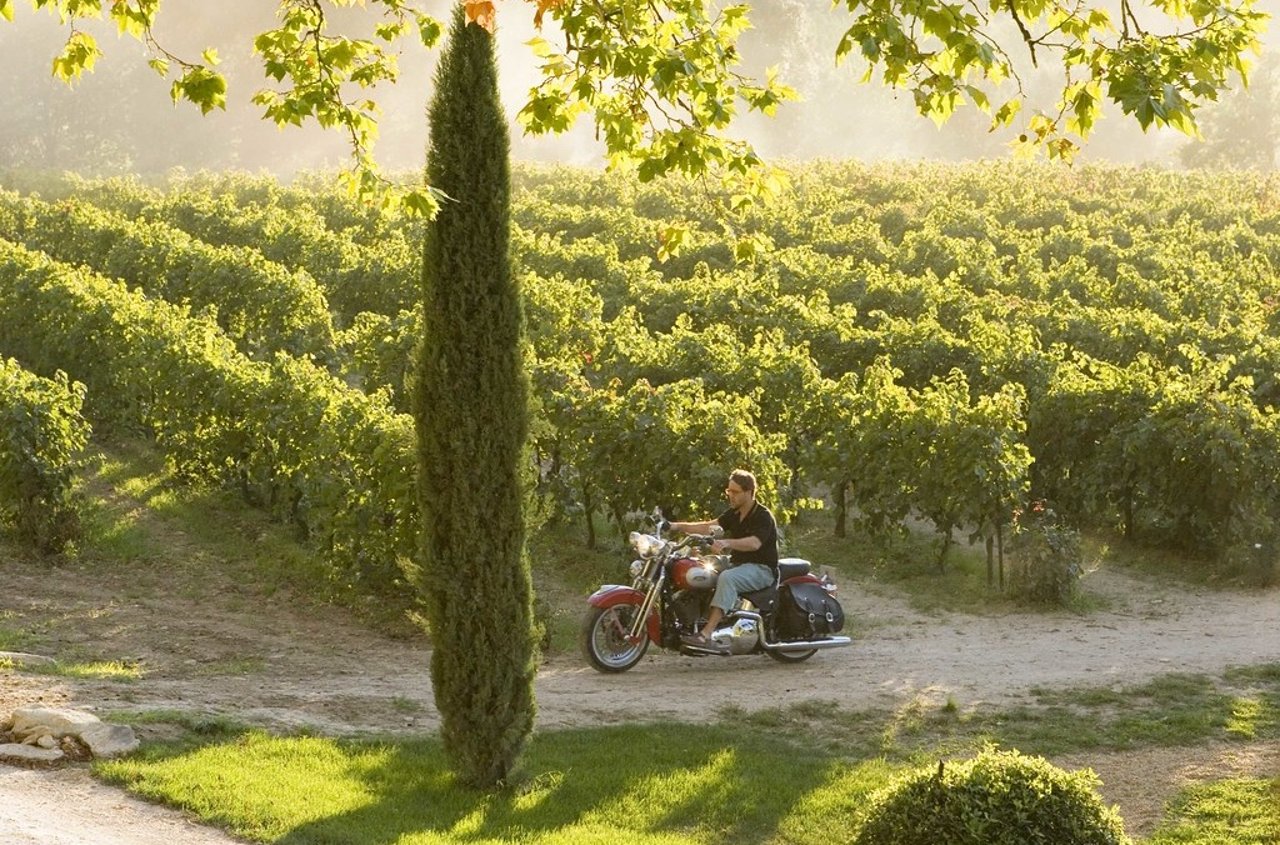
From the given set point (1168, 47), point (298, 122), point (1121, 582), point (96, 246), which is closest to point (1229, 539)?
point (1121, 582)

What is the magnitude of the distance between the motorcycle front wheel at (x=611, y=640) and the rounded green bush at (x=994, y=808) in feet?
15.4

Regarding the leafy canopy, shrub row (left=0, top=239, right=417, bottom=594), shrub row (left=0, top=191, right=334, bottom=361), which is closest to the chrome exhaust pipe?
shrub row (left=0, top=239, right=417, bottom=594)

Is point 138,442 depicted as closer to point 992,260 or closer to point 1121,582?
point 1121,582

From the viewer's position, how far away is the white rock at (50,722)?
817cm

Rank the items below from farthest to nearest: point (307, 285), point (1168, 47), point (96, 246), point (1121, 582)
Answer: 1. point (96, 246)
2. point (307, 285)
3. point (1121, 582)
4. point (1168, 47)

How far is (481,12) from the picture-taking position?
7324 mm

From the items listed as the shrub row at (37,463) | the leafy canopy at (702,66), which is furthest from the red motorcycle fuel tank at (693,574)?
the shrub row at (37,463)

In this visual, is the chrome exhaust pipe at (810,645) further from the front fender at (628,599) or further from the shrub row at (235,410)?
the shrub row at (235,410)


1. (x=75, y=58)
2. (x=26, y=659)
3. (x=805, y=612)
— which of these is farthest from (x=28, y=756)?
(x=805, y=612)

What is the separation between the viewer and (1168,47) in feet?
22.0

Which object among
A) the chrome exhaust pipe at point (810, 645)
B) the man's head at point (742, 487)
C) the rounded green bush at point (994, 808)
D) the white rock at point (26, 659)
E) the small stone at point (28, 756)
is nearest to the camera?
the rounded green bush at point (994, 808)

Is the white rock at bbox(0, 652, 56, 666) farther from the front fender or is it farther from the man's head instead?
the man's head

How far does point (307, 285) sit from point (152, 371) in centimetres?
432

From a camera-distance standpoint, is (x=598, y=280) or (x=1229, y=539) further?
(x=598, y=280)
